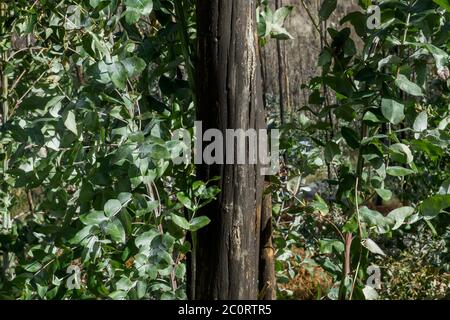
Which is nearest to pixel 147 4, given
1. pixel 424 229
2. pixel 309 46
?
pixel 424 229

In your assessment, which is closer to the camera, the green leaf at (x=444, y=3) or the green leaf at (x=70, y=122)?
the green leaf at (x=444, y=3)

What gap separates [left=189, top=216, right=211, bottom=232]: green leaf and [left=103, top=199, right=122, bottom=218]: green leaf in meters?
0.17

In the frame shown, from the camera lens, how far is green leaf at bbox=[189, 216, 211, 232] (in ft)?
5.73

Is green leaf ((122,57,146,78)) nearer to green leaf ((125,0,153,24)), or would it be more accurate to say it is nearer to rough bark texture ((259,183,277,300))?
green leaf ((125,0,153,24))

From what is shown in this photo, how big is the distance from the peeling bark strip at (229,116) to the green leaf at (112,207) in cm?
23

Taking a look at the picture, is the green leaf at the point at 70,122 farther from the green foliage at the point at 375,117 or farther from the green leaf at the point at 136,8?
the green foliage at the point at 375,117

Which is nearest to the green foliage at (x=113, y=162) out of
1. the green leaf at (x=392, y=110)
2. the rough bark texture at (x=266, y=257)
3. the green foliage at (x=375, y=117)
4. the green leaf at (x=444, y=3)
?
the rough bark texture at (x=266, y=257)

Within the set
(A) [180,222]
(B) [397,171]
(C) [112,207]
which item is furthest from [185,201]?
(B) [397,171]

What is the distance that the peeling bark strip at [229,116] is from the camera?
5.82 feet

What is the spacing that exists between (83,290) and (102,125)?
1.50 feet

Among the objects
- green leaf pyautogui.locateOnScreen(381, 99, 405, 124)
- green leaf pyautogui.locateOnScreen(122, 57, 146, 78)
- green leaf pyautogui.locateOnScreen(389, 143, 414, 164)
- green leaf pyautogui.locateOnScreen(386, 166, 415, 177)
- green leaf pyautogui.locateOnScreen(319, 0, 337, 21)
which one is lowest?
green leaf pyautogui.locateOnScreen(386, 166, 415, 177)

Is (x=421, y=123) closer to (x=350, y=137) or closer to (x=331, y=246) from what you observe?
(x=350, y=137)

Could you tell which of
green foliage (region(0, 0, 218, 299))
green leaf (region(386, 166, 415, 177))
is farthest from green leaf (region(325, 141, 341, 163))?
green foliage (region(0, 0, 218, 299))

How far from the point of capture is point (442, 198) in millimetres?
1768
